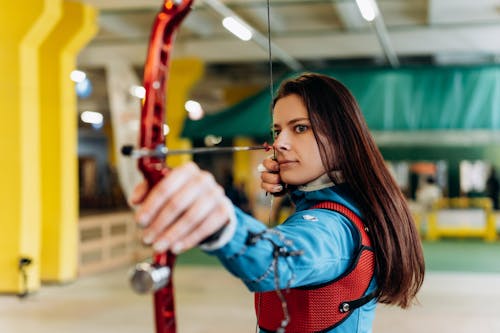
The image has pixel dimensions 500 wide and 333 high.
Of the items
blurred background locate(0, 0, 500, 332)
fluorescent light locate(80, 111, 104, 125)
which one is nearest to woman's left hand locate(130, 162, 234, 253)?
blurred background locate(0, 0, 500, 332)

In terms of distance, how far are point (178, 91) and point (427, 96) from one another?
14.8ft

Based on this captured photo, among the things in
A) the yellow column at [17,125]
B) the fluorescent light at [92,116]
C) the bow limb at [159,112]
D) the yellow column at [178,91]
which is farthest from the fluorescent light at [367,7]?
the fluorescent light at [92,116]

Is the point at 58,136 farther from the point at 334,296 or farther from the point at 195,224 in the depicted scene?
the point at 195,224

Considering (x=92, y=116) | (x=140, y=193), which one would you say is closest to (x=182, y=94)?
A: (x=140, y=193)

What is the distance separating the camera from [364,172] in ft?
4.12

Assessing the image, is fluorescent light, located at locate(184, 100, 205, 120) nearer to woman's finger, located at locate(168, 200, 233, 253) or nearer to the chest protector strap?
the chest protector strap

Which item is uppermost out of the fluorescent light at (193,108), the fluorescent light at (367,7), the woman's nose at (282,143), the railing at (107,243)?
the fluorescent light at (367,7)

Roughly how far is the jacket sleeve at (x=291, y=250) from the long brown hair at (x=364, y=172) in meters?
0.09

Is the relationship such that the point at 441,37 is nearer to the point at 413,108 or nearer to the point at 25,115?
the point at 413,108

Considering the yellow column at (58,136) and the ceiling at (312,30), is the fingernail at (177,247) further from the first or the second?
the yellow column at (58,136)

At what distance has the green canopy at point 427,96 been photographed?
764 centimetres

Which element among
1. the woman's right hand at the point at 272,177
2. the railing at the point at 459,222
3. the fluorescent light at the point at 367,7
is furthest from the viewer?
the railing at the point at 459,222

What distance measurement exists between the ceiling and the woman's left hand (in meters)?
6.65

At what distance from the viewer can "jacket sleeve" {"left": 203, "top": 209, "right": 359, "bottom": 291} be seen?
840mm
